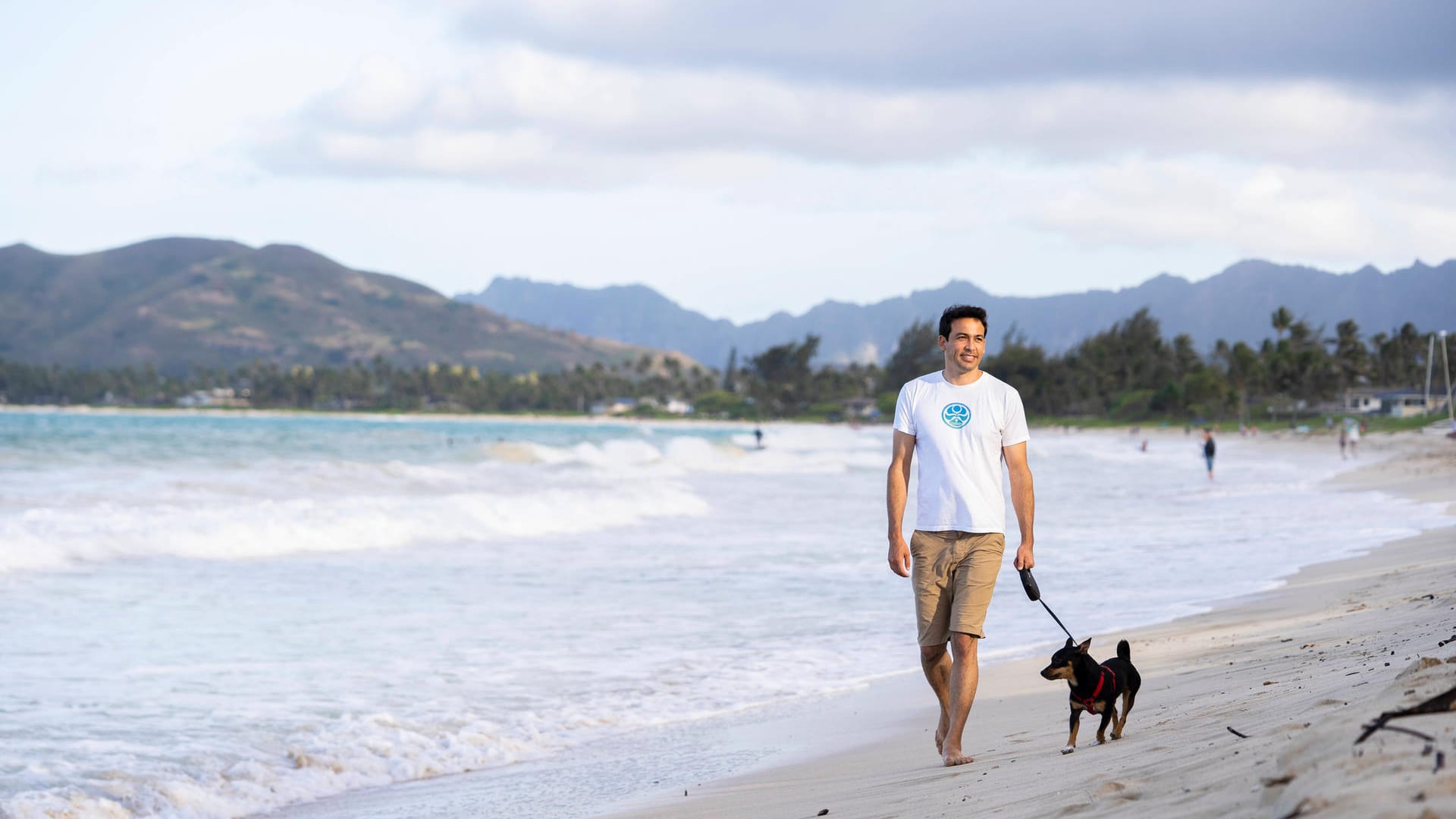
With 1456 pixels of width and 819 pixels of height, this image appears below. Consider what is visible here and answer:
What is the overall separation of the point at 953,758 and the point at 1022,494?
124 cm

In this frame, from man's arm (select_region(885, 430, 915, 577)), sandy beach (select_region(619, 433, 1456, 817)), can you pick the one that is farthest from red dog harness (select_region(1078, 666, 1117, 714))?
man's arm (select_region(885, 430, 915, 577))

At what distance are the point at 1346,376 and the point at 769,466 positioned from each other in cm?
8182

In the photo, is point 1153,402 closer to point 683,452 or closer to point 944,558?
point 683,452

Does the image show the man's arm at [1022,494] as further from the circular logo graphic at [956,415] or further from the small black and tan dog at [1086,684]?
the small black and tan dog at [1086,684]

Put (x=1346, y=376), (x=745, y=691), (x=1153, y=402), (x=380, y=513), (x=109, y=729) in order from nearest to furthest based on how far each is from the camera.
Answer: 1. (x=109, y=729)
2. (x=745, y=691)
3. (x=380, y=513)
4. (x=1346, y=376)
5. (x=1153, y=402)

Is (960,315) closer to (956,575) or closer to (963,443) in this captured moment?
(963,443)

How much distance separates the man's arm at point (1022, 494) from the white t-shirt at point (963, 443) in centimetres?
5

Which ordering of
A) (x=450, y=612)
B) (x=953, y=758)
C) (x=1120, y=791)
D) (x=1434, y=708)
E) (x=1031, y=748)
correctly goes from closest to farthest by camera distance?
(x=1434, y=708)
(x=1120, y=791)
(x=953, y=758)
(x=1031, y=748)
(x=450, y=612)

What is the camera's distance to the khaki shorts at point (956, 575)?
504 cm

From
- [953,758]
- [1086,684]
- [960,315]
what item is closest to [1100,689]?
[1086,684]

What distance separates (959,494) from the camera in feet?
16.6

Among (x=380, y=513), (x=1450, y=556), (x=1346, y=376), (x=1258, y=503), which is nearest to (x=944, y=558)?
(x=1450, y=556)

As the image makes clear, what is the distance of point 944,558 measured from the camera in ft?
16.7

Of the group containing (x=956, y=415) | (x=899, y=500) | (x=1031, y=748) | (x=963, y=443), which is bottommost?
(x=1031, y=748)
